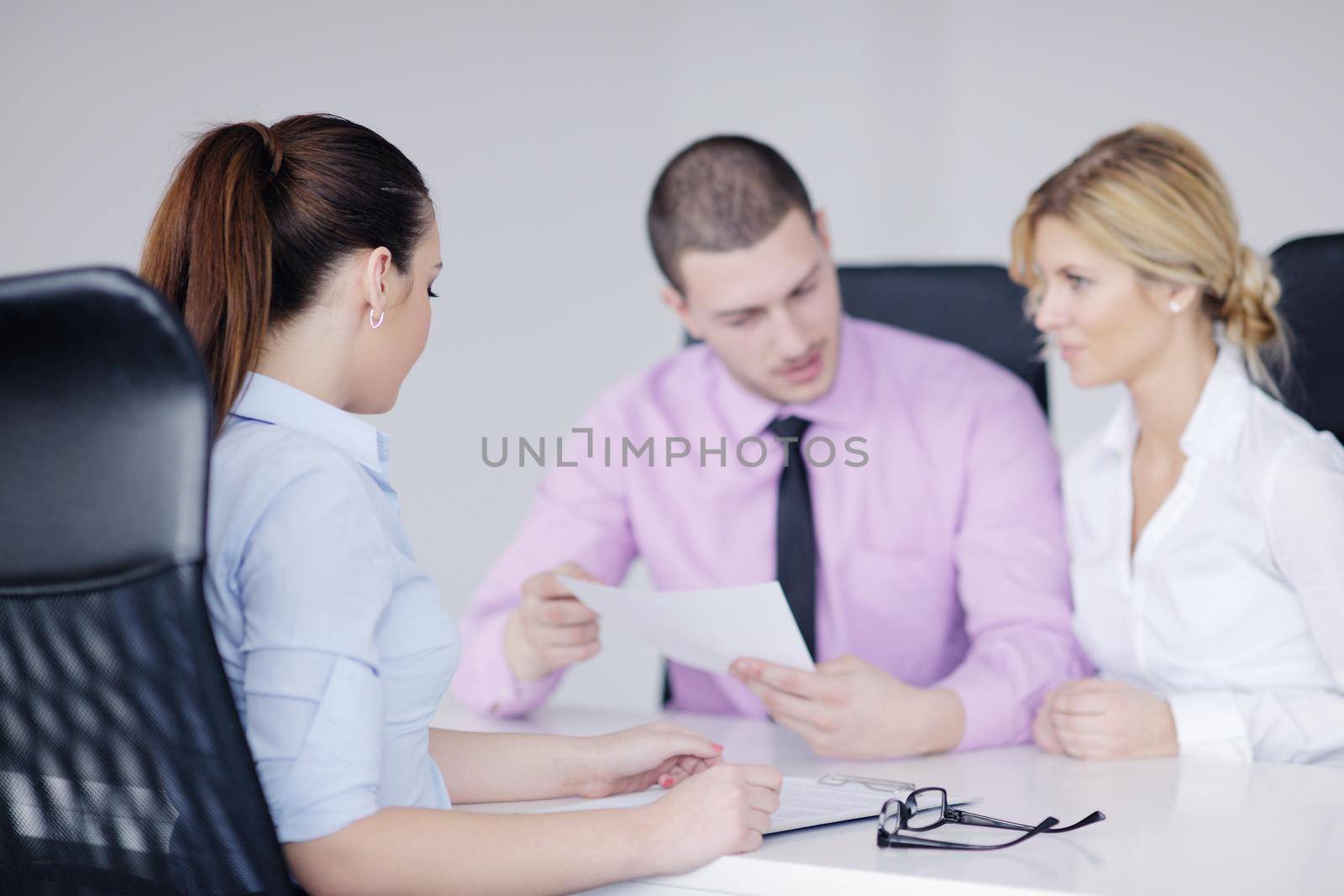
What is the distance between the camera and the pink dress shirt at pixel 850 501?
1.93m

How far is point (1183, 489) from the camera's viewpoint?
1.62 m

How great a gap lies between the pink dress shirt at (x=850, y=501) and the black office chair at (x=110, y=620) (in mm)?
1014

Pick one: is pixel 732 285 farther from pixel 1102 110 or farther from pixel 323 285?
pixel 1102 110

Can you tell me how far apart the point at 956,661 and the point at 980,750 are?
503 mm

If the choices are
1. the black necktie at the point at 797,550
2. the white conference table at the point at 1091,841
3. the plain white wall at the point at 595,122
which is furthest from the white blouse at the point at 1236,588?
the plain white wall at the point at 595,122

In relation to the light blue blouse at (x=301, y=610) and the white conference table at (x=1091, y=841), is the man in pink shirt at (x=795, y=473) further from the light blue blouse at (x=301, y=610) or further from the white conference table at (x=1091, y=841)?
the light blue blouse at (x=301, y=610)

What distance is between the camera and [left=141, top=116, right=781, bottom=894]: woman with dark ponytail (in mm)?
850

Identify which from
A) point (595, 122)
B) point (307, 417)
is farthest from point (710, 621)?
point (595, 122)

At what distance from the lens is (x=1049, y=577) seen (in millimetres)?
1782

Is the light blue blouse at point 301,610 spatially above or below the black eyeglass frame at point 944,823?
above

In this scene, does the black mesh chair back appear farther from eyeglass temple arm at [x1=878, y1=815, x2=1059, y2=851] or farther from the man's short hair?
eyeglass temple arm at [x1=878, y1=815, x2=1059, y2=851]

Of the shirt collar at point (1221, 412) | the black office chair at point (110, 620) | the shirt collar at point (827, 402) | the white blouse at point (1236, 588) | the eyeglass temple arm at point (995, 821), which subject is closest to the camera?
the black office chair at point (110, 620)

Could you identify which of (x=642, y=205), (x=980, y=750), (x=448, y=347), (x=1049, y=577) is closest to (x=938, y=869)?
(x=980, y=750)

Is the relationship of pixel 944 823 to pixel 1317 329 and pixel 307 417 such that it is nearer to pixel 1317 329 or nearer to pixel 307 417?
pixel 307 417
